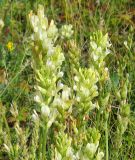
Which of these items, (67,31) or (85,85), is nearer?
(85,85)

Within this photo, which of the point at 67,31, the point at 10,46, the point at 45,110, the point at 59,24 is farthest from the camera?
the point at 59,24

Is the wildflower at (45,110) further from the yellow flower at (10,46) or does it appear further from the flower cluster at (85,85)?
the yellow flower at (10,46)

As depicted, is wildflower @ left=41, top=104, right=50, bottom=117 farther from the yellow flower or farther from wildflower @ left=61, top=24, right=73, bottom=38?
the yellow flower

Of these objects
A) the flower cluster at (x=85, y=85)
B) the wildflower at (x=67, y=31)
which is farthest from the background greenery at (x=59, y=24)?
the flower cluster at (x=85, y=85)

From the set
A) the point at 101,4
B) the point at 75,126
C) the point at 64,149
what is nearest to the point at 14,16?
the point at 101,4

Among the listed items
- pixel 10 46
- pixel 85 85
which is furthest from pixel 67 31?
pixel 85 85

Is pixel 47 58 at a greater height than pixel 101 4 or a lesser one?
greater

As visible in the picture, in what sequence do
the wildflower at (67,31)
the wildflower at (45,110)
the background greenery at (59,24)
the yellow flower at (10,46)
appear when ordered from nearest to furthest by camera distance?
1. the wildflower at (45,110)
2. the background greenery at (59,24)
3. the wildflower at (67,31)
4. the yellow flower at (10,46)

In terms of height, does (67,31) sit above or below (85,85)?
below

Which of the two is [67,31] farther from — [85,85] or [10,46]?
[85,85]

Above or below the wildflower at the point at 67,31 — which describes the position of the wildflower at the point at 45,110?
above

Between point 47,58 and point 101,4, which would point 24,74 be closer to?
point 101,4
